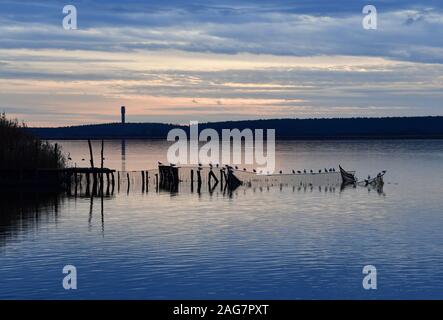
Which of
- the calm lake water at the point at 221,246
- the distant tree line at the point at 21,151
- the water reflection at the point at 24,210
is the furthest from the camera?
the distant tree line at the point at 21,151

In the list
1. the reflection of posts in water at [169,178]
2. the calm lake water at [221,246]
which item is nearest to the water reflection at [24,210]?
the calm lake water at [221,246]

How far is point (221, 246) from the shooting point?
44812mm

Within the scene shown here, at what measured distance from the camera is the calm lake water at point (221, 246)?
34250 mm

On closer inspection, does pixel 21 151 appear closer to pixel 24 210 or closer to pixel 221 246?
pixel 24 210

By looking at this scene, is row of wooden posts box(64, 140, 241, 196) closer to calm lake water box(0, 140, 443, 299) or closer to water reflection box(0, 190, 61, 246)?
water reflection box(0, 190, 61, 246)

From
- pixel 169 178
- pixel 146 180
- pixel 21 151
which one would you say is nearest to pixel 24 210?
pixel 21 151

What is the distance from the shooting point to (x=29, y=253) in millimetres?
42531

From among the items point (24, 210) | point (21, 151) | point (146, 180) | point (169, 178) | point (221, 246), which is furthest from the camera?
point (169, 178)

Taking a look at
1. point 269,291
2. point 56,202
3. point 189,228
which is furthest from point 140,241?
point 56,202

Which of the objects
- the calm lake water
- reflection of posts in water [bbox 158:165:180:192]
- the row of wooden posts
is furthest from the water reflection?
reflection of posts in water [bbox 158:165:180:192]

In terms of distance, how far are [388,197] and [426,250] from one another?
33.3 meters

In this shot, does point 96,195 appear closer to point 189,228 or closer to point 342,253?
point 189,228

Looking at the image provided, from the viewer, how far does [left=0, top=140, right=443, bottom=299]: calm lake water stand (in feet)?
112

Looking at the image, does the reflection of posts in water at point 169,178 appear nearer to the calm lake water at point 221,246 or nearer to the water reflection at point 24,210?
the calm lake water at point 221,246
